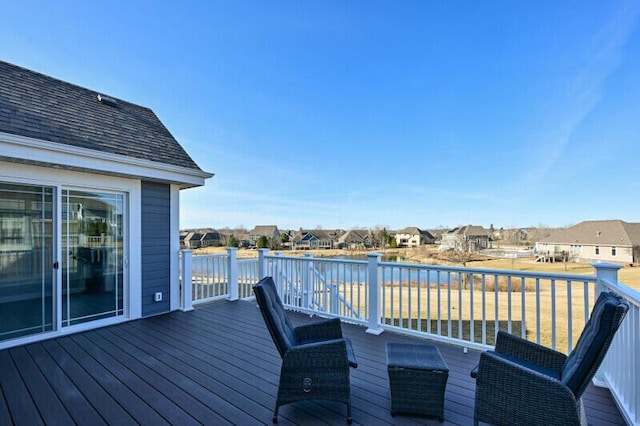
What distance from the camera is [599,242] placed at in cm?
2956

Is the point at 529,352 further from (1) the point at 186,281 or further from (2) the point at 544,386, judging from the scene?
(1) the point at 186,281

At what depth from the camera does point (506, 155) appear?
65.6 feet

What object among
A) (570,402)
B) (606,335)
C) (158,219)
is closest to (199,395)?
(570,402)

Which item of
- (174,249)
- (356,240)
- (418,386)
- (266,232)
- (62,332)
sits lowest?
(356,240)

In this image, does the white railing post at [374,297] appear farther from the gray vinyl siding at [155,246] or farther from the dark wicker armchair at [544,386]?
the gray vinyl siding at [155,246]

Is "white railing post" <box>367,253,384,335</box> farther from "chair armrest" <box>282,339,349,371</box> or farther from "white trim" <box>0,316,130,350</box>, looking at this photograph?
"white trim" <box>0,316,130,350</box>

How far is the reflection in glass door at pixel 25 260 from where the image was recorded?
378 centimetres

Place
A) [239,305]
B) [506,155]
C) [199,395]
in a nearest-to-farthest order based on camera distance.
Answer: [199,395] < [239,305] < [506,155]

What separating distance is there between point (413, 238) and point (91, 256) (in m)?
55.1

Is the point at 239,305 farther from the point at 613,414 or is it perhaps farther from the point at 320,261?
the point at 613,414

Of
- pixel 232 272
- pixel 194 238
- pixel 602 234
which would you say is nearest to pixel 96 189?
pixel 232 272

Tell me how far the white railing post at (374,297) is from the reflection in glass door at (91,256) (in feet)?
13.0

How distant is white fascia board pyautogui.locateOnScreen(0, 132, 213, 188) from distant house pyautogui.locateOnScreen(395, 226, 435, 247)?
50750 mm

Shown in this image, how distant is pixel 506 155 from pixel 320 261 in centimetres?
2000
